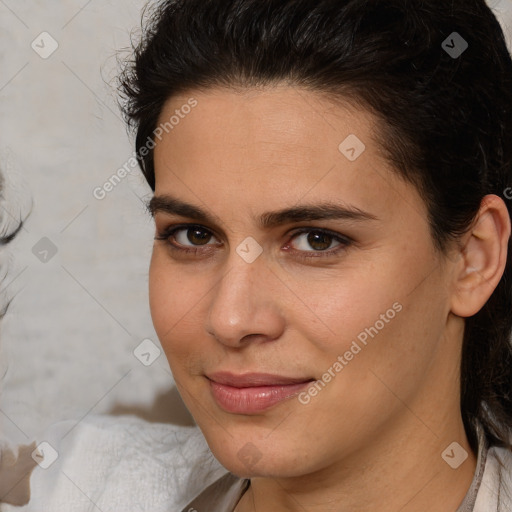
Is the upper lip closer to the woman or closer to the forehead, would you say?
the woman

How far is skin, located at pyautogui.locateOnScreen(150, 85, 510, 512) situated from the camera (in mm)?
1386

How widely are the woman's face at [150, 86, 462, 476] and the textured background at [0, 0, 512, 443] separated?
95cm

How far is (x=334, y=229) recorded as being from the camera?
55.2 inches

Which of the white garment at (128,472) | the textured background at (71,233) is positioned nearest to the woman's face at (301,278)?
the white garment at (128,472)

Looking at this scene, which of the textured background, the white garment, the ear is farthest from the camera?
the textured background

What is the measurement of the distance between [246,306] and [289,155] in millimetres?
233

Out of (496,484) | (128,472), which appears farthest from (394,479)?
(128,472)

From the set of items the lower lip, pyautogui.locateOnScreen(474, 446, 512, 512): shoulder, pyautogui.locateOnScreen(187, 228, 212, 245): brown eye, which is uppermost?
pyautogui.locateOnScreen(187, 228, 212, 245): brown eye

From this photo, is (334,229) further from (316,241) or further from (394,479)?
(394,479)

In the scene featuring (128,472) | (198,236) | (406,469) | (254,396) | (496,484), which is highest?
(198,236)

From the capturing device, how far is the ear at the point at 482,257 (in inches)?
59.2

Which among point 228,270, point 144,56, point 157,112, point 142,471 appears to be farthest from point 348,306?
point 142,471

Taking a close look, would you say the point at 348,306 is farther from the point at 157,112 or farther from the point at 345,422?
the point at 157,112

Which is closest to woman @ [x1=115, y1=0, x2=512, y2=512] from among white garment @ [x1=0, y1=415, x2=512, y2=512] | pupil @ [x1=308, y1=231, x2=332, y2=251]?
pupil @ [x1=308, y1=231, x2=332, y2=251]
